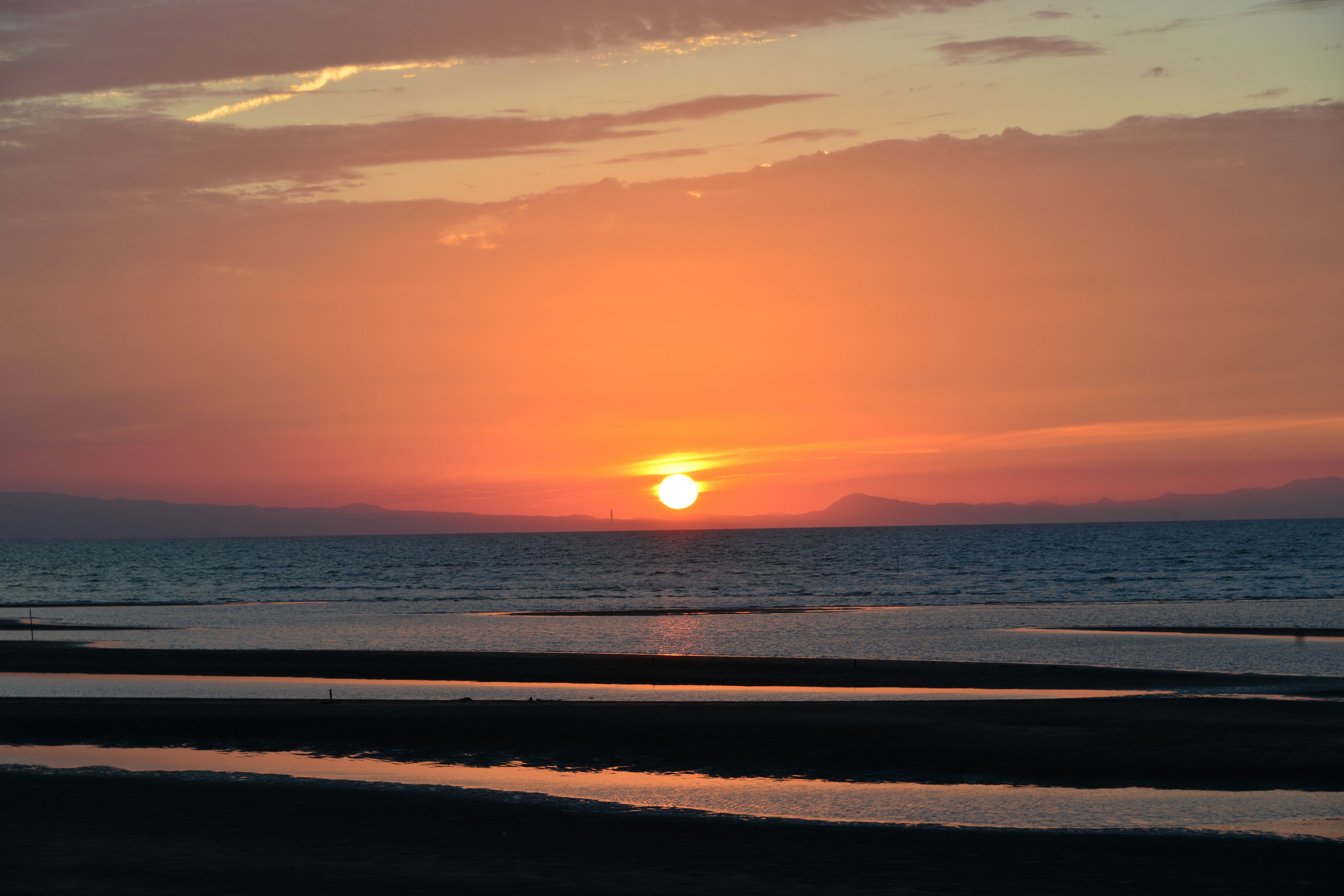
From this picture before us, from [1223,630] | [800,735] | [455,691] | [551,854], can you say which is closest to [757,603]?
[1223,630]

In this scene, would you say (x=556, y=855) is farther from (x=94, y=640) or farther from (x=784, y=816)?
(x=94, y=640)

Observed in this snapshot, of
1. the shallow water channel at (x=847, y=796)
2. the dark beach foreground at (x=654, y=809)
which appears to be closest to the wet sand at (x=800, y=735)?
the dark beach foreground at (x=654, y=809)

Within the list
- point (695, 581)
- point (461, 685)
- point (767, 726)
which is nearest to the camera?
point (767, 726)

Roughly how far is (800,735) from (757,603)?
45.7 meters

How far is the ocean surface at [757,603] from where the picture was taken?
41719 mm

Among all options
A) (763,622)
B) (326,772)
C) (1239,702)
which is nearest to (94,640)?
(763,622)

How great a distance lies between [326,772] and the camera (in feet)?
61.2

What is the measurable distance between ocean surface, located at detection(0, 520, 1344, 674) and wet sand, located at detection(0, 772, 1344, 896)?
77.5 ft

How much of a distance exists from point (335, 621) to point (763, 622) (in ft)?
70.0

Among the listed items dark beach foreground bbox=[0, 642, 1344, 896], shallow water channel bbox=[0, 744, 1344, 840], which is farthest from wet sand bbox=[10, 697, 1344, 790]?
shallow water channel bbox=[0, 744, 1344, 840]

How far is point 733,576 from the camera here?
101 m

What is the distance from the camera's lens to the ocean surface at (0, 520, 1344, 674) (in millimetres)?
41719

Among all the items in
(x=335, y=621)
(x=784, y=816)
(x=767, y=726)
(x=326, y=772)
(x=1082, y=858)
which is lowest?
(x=1082, y=858)

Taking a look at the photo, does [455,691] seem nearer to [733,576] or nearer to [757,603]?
[757,603]
